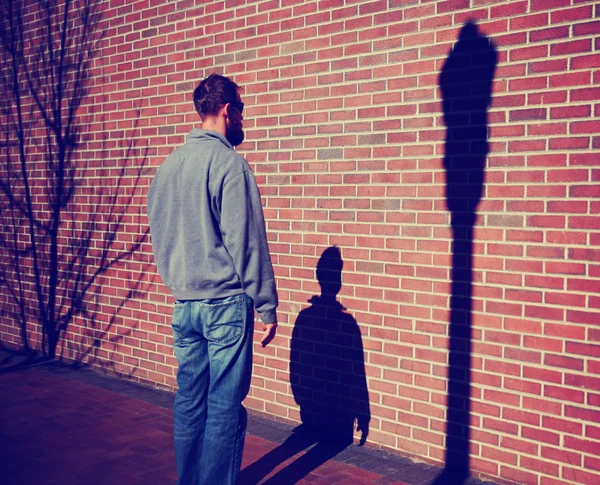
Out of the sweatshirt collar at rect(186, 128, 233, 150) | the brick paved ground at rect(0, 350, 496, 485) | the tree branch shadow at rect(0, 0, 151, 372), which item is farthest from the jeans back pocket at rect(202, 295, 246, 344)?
the tree branch shadow at rect(0, 0, 151, 372)

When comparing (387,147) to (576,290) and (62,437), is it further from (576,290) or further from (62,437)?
(62,437)

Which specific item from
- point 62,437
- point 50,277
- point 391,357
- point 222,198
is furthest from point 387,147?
point 50,277

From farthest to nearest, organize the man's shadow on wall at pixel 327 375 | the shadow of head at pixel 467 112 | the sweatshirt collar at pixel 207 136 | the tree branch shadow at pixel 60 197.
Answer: the tree branch shadow at pixel 60 197 < the man's shadow on wall at pixel 327 375 < the shadow of head at pixel 467 112 < the sweatshirt collar at pixel 207 136

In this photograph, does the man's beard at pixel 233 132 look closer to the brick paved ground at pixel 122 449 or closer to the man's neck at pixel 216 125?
the man's neck at pixel 216 125

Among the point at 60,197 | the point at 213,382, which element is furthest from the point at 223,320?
the point at 60,197

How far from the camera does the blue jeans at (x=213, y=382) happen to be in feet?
10.1

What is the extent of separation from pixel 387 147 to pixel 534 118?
3.23 ft

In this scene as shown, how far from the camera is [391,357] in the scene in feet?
14.3

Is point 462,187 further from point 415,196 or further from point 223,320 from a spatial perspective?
point 223,320

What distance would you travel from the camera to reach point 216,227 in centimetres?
307

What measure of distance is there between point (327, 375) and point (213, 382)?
1764 mm

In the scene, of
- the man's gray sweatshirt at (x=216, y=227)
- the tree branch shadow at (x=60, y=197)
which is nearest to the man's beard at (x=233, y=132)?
the man's gray sweatshirt at (x=216, y=227)

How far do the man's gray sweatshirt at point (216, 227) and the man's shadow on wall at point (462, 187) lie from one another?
1.42 meters

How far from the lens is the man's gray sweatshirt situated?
3.00 metres
